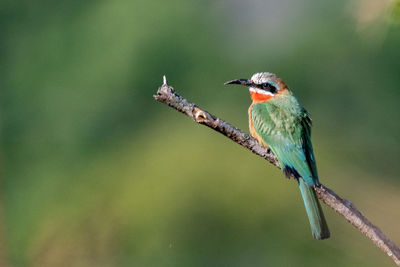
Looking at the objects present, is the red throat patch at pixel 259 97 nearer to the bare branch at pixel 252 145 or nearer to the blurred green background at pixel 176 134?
the bare branch at pixel 252 145

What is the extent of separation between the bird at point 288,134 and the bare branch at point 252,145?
Answer: 22 cm

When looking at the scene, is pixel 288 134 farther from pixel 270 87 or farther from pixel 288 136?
pixel 270 87

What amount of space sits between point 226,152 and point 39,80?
11.9 ft

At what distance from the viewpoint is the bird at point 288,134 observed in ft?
9.61

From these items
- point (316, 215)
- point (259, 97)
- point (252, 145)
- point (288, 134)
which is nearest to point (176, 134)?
point (259, 97)

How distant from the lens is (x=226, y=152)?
6547mm

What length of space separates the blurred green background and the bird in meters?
2.43

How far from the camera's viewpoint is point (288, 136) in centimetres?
318

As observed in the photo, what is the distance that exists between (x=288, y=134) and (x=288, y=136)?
13mm

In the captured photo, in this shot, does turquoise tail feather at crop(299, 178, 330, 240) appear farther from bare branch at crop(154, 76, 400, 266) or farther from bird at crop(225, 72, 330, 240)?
bare branch at crop(154, 76, 400, 266)

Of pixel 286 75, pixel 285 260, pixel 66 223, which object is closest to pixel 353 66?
pixel 286 75

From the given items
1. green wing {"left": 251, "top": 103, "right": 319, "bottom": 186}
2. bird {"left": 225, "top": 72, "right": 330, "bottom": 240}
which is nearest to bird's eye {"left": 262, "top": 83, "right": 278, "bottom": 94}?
bird {"left": 225, "top": 72, "right": 330, "bottom": 240}

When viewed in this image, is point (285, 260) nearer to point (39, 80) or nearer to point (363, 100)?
point (363, 100)

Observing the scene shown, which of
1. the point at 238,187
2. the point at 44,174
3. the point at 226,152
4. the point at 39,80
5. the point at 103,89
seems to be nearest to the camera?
the point at 238,187
